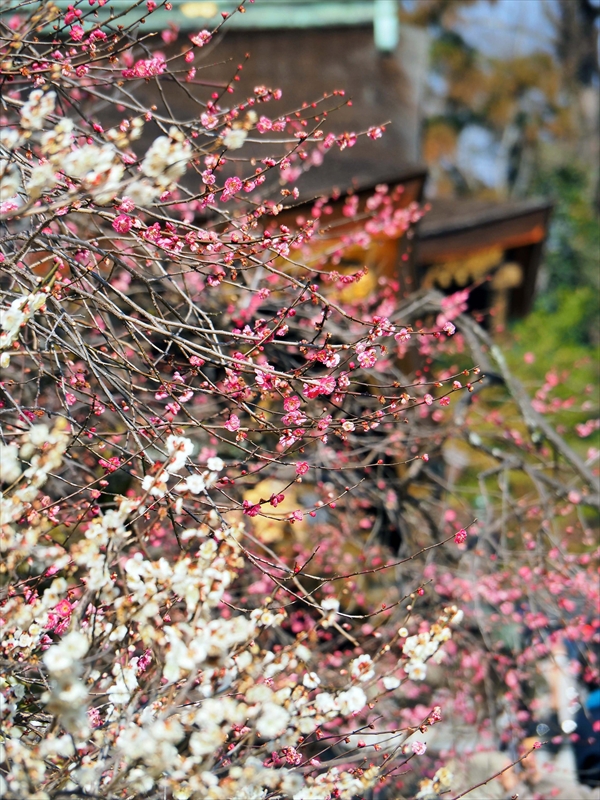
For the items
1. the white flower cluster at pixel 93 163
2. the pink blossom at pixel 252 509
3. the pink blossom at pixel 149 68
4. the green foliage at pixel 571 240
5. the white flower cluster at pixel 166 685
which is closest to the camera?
the white flower cluster at pixel 166 685

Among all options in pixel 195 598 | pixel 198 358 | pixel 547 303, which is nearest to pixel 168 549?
pixel 198 358

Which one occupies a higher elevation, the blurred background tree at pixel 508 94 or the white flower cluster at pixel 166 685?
the blurred background tree at pixel 508 94

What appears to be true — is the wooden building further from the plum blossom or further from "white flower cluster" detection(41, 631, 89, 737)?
"white flower cluster" detection(41, 631, 89, 737)

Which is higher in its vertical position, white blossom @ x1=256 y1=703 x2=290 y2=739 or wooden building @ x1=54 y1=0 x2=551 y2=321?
wooden building @ x1=54 y1=0 x2=551 y2=321

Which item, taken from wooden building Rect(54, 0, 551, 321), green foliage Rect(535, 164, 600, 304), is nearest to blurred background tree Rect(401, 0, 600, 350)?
green foliage Rect(535, 164, 600, 304)

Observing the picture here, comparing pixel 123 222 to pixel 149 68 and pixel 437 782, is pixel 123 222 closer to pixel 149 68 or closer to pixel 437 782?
pixel 149 68

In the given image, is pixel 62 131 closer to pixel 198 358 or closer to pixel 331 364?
pixel 198 358

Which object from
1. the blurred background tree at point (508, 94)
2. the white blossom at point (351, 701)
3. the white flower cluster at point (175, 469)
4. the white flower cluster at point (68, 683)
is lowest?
the white blossom at point (351, 701)

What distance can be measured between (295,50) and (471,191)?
1491 cm

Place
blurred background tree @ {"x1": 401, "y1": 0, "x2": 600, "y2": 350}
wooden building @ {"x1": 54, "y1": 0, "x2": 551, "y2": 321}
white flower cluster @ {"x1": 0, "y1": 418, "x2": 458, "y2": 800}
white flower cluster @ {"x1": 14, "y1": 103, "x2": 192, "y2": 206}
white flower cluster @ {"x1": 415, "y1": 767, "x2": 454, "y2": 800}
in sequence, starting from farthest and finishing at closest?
1. blurred background tree @ {"x1": 401, "y1": 0, "x2": 600, "y2": 350}
2. wooden building @ {"x1": 54, "y1": 0, "x2": 551, "y2": 321}
3. white flower cluster @ {"x1": 415, "y1": 767, "x2": 454, "y2": 800}
4. white flower cluster @ {"x1": 14, "y1": 103, "x2": 192, "y2": 206}
5. white flower cluster @ {"x1": 0, "y1": 418, "x2": 458, "y2": 800}

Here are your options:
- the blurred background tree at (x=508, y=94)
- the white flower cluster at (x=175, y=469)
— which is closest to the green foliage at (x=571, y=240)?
the blurred background tree at (x=508, y=94)

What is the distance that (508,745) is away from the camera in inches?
208

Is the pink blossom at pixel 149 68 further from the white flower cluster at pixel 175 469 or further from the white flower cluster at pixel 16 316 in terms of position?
the white flower cluster at pixel 175 469

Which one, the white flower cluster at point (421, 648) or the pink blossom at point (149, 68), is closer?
the white flower cluster at point (421, 648)
